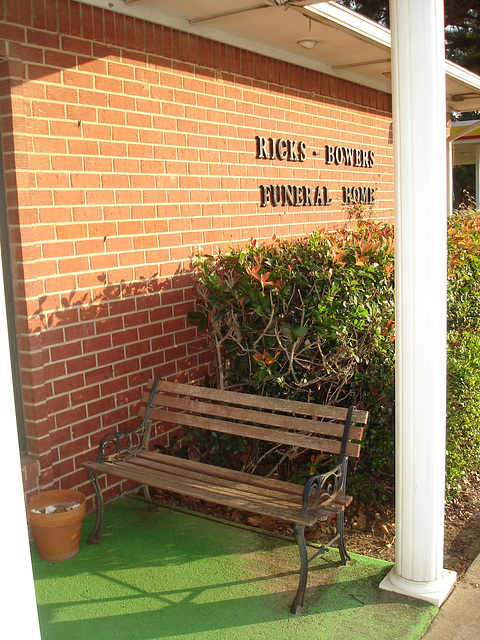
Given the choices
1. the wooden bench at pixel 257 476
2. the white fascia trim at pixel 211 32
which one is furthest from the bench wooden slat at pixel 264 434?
the white fascia trim at pixel 211 32

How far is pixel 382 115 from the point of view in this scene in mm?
8250

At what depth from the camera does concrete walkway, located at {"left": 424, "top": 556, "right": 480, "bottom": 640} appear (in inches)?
116

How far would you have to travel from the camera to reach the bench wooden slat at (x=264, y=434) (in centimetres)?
360

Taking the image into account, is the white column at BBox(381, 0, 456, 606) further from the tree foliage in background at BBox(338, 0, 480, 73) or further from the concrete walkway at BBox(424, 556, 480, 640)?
the tree foliage in background at BBox(338, 0, 480, 73)

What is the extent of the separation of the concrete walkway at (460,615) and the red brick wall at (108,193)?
91.5 inches

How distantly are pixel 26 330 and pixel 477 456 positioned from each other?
3144 millimetres

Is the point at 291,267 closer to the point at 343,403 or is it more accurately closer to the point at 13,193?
the point at 343,403

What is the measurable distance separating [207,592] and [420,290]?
1851 mm

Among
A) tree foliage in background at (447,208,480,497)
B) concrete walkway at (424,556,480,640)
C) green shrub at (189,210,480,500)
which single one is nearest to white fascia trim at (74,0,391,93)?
green shrub at (189,210,480,500)

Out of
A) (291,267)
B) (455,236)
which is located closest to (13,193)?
(291,267)

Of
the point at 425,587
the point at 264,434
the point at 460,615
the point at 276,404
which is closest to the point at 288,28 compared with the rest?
the point at 276,404

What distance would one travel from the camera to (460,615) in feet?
10.1

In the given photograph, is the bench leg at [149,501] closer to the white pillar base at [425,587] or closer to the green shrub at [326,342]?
the green shrub at [326,342]

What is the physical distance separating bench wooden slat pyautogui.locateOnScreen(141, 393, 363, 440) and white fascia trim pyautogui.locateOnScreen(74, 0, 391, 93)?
2.58m
